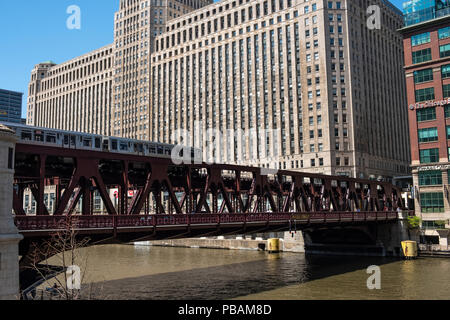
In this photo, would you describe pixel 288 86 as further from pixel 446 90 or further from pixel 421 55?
pixel 446 90

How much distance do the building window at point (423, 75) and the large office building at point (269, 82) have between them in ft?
106

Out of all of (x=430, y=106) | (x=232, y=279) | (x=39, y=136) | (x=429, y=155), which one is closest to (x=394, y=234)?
(x=429, y=155)

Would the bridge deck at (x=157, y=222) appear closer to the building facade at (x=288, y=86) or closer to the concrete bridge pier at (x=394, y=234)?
the concrete bridge pier at (x=394, y=234)

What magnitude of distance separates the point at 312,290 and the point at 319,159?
67434mm

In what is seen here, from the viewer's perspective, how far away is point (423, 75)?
75750 mm

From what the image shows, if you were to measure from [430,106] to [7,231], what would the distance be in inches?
2726

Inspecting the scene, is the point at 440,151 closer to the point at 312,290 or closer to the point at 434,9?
the point at 434,9

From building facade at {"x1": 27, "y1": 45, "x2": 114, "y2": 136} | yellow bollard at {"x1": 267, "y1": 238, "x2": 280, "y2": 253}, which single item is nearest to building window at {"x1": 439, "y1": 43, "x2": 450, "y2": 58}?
yellow bollard at {"x1": 267, "y1": 238, "x2": 280, "y2": 253}

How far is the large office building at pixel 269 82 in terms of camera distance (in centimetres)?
11000

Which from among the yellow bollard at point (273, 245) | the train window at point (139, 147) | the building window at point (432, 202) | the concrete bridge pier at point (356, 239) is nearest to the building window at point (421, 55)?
the building window at point (432, 202)

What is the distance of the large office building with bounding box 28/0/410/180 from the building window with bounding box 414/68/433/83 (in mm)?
32330

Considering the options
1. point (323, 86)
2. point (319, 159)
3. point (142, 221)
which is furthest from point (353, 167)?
point (142, 221)

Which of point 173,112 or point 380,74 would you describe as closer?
point 380,74

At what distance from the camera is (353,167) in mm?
106438
